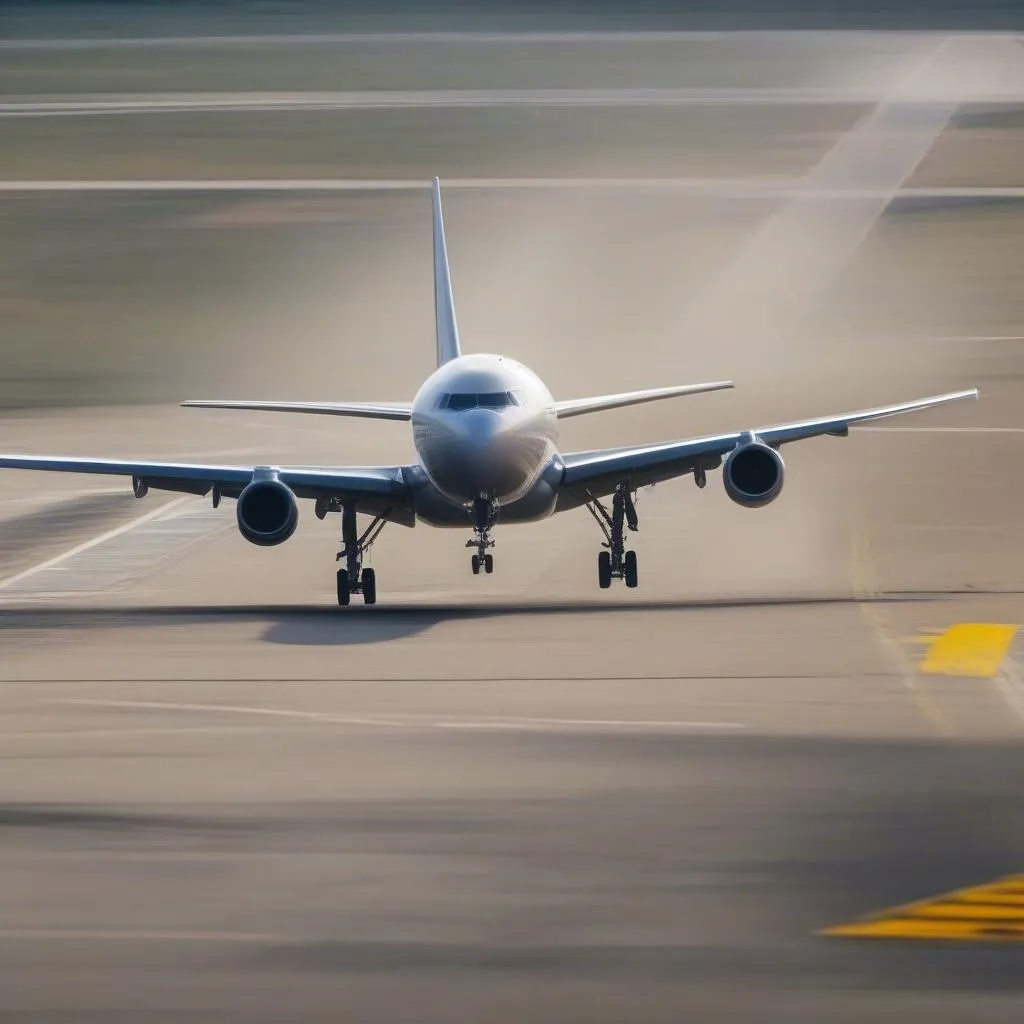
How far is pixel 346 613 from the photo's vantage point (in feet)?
128

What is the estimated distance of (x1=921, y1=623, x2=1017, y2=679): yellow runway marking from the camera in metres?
31.6

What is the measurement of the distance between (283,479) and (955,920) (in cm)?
2106

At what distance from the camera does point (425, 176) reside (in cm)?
12119

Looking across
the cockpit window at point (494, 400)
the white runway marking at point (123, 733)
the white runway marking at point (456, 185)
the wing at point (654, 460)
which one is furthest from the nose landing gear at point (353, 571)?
the white runway marking at point (456, 185)

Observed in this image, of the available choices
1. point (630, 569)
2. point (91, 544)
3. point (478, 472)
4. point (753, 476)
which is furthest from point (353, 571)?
point (91, 544)

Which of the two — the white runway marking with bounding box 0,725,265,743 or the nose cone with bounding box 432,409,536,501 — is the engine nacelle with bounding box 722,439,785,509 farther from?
the white runway marking with bounding box 0,725,265,743

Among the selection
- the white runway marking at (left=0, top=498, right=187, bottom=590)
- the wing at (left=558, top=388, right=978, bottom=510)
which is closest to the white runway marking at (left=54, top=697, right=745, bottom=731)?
the wing at (left=558, top=388, right=978, bottom=510)

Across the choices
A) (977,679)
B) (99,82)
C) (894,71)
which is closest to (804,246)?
(894,71)

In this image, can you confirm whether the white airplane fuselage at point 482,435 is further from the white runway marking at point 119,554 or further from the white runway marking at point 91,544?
the white runway marking at point 91,544

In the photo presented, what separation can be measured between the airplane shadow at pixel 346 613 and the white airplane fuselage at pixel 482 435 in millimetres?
1799

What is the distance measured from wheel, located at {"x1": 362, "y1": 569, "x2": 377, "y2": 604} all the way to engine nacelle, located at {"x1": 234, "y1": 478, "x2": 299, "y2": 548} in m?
2.18

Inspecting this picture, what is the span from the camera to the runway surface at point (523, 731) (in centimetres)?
1833

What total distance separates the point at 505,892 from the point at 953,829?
4644 mm

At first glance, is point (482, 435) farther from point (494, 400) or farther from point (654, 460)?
point (654, 460)
